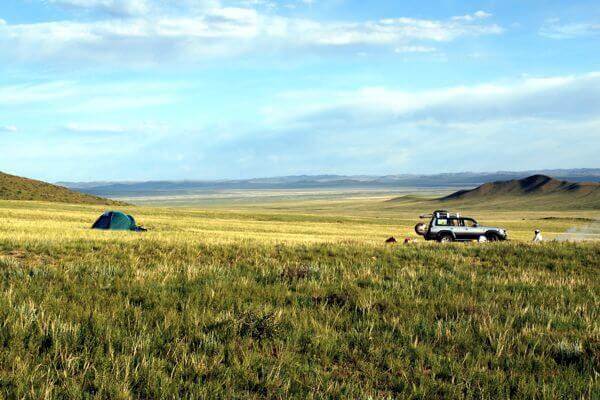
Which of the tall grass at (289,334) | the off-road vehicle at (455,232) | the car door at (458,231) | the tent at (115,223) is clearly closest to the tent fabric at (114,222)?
the tent at (115,223)

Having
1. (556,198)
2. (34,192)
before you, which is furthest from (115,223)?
(556,198)

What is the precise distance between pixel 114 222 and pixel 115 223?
0.09 metres

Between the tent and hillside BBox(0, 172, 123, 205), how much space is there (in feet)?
188

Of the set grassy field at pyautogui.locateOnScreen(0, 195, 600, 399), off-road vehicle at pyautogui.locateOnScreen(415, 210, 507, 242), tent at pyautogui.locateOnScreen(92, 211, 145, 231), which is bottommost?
off-road vehicle at pyautogui.locateOnScreen(415, 210, 507, 242)

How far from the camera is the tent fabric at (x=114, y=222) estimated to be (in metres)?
33.1

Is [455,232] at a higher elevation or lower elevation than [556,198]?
higher

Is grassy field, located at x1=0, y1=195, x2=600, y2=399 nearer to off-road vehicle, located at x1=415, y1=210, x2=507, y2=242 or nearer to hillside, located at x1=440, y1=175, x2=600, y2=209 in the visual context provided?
off-road vehicle, located at x1=415, y1=210, x2=507, y2=242

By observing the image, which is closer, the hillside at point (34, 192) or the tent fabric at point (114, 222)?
the tent fabric at point (114, 222)

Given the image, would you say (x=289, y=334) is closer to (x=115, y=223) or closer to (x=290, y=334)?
(x=290, y=334)

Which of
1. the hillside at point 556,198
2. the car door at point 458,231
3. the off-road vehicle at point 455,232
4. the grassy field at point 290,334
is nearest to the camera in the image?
the grassy field at point 290,334

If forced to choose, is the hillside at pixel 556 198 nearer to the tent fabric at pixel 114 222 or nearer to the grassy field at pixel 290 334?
the tent fabric at pixel 114 222

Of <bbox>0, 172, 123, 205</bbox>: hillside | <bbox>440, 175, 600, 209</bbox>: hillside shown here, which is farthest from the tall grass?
<bbox>440, 175, 600, 209</bbox>: hillside

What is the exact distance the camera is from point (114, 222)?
1314 inches

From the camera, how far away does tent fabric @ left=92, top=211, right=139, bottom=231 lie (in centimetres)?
3312
